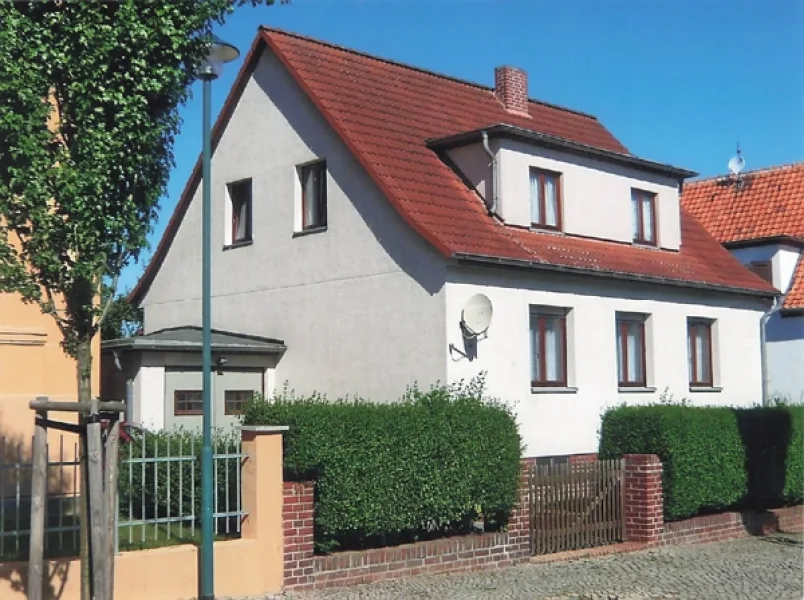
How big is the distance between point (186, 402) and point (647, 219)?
1000 centimetres

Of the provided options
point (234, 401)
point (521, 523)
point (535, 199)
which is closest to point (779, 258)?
point (535, 199)

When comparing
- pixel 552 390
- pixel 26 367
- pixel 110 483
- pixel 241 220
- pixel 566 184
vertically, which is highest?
pixel 566 184

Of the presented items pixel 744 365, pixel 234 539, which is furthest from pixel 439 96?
pixel 234 539

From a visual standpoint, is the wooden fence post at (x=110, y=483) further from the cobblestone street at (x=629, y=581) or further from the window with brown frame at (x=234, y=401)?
the window with brown frame at (x=234, y=401)

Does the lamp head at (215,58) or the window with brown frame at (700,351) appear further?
the window with brown frame at (700,351)

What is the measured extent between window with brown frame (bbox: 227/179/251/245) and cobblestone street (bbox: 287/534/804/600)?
935 cm

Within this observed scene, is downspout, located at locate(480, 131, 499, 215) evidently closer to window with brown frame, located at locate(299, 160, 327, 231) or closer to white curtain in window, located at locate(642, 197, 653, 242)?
window with brown frame, located at locate(299, 160, 327, 231)

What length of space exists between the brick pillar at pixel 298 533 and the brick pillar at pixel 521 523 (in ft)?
10.5

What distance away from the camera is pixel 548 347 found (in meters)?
17.7

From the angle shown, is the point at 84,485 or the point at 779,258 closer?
the point at 84,485

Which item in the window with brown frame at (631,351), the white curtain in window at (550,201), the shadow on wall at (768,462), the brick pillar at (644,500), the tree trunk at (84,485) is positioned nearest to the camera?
the tree trunk at (84,485)

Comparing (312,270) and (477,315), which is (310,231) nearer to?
(312,270)

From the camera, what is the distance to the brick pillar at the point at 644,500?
589 inches

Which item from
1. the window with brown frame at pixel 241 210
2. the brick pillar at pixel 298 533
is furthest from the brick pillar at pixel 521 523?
the window with brown frame at pixel 241 210
